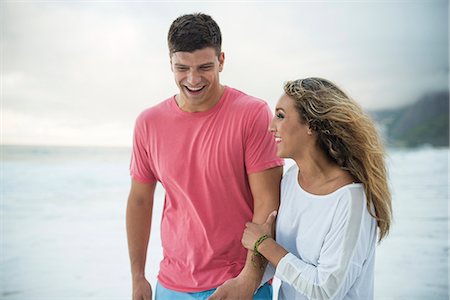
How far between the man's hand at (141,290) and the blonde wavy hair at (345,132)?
2.52 ft

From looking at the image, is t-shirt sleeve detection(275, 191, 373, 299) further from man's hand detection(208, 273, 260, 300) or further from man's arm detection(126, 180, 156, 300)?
man's arm detection(126, 180, 156, 300)

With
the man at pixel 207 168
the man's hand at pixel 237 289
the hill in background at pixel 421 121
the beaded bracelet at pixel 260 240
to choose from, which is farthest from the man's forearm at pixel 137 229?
the hill in background at pixel 421 121

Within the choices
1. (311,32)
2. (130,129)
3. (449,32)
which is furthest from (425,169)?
(130,129)

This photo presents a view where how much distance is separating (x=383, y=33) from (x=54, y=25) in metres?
4.29

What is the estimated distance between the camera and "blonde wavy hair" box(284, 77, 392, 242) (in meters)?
1.40

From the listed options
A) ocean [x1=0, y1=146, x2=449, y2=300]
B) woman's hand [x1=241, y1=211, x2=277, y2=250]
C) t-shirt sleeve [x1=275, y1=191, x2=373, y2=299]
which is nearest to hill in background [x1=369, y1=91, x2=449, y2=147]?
ocean [x1=0, y1=146, x2=449, y2=300]

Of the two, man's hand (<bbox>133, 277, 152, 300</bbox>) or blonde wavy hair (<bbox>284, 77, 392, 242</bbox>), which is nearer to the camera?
blonde wavy hair (<bbox>284, 77, 392, 242</bbox>)

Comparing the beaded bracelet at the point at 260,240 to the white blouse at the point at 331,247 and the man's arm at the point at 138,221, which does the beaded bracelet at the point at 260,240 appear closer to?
the white blouse at the point at 331,247

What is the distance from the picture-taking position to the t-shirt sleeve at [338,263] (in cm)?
131

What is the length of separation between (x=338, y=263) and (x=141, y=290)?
76 centimetres

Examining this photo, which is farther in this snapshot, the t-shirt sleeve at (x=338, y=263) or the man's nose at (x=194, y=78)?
the man's nose at (x=194, y=78)

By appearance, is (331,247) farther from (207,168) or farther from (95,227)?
(95,227)

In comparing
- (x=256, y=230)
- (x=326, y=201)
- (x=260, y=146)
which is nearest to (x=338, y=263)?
(x=326, y=201)

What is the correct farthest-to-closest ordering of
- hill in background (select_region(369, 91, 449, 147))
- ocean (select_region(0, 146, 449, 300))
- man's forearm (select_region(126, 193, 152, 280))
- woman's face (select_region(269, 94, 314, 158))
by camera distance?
hill in background (select_region(369, 91, 449, 147))
ocean (select_region(0, 146, 449, 300))
man's forearm (select_region(126, 193, 152, 280))
woman's face (select_region(269, 94, 314, 158))
